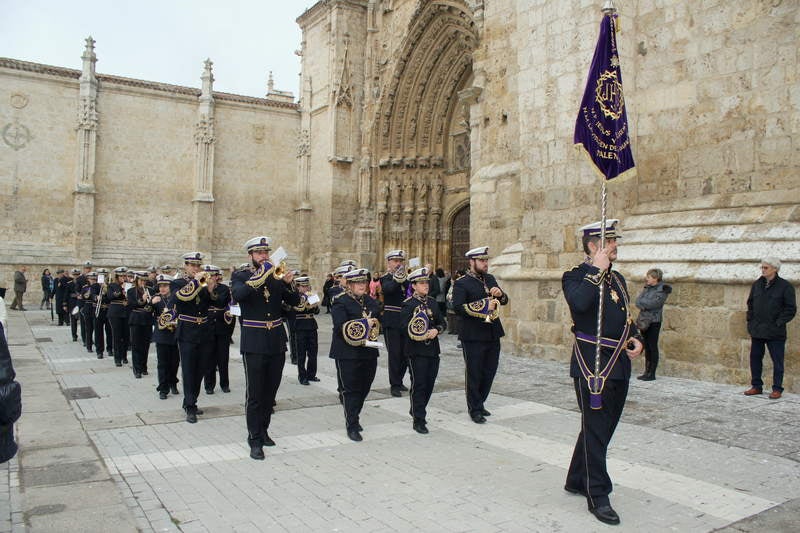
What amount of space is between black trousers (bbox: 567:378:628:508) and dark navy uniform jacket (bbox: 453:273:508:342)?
2.47 m

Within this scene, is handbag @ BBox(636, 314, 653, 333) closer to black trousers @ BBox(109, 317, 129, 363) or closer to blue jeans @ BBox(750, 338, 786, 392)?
blue jeans @ BBox(750, 338, 786, 392)

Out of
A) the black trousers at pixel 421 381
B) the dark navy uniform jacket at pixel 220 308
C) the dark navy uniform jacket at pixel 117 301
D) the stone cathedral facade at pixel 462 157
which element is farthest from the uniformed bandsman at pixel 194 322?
the stone cathedral facade at pixel 462 157

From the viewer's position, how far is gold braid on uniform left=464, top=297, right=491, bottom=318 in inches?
261

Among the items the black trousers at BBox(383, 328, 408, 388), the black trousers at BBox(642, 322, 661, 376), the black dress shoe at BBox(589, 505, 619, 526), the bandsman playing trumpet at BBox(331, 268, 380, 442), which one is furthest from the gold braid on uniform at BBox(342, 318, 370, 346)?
the black trousers at BBox(642, 322, 661, 376)

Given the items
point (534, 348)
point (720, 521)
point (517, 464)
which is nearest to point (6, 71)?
point (534, 348)

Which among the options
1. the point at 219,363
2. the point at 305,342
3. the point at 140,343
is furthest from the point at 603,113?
the point at 140,343

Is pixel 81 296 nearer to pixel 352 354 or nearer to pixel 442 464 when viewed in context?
pixel 352 354

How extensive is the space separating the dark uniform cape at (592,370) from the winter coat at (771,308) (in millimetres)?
4052

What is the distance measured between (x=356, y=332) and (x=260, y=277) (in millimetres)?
1110

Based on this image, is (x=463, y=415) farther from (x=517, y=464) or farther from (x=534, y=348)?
(x=534, y=348)

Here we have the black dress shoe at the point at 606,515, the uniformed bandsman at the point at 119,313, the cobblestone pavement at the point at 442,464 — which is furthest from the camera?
the uniformed bandsman at the point at 119,313

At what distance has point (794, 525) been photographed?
385 cm

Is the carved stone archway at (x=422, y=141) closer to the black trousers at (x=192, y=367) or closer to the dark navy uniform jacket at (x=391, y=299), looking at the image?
the dark navy uniform jacket at (x=391, y=299)

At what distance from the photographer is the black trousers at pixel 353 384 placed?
236 inches
